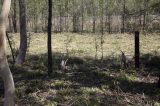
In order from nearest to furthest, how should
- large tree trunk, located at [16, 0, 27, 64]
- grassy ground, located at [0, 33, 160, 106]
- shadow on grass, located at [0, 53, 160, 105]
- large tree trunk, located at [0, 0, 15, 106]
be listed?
large tree trunk, located at [0, 0, 15, 106]
grassy ground, located at [0, 33, 160, 106]
shadow on grass, located at [0, 53, 160, 105]
large tree trunk, located at [16, 0, 27, 64]

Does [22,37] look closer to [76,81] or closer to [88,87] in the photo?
[76,81]

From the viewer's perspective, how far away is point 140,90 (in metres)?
8.53

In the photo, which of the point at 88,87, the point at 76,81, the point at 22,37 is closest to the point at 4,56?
the point at 88,87

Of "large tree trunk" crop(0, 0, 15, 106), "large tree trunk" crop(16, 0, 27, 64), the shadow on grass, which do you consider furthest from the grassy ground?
"large tree trunk" crop(0, 0, 15, 106)

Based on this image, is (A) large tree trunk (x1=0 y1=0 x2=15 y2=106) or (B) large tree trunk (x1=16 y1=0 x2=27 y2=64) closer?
(A) large tree trunk (x1=0 y1=0 x2=15 y2=106)

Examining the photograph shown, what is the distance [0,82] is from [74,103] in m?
3.11

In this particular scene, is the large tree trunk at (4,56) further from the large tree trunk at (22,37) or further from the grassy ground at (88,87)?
the large tree trunk at (22,37)

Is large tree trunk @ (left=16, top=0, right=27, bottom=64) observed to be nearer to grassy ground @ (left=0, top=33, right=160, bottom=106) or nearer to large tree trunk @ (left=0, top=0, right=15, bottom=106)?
grassy ground @ (left=0, top=33, right=160, bottom=106)

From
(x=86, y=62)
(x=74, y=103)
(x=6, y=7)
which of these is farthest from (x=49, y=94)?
(x=86, y=62)

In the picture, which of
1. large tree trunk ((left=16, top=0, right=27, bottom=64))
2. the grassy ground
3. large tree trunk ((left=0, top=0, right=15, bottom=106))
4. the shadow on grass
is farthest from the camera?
large tree trunk ((left=16, top=0, right=27, bottom=64))

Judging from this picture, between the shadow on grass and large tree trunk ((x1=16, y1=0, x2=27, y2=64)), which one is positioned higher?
large tree trunk ((x1=16, y1=0, x2=27, y2=64))

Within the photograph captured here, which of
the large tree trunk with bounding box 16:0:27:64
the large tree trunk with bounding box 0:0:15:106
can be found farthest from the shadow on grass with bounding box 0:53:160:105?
the large tree trunk with bounding box 0:0:15:106

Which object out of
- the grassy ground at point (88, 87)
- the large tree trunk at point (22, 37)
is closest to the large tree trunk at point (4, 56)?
the grassy ground at point (88, 87)

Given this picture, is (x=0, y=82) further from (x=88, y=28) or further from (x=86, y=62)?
(x=88, y=28)
